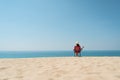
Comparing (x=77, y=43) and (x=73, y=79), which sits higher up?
(x=77, y=43)

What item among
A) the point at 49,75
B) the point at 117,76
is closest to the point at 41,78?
the point at 49,75

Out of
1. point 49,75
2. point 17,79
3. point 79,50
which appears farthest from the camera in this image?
point 79,50

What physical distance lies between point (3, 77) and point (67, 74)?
2216 mm

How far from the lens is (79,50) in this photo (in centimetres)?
1708

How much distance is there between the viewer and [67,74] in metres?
6.79

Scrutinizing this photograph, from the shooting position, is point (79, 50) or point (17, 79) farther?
point (79, 50)

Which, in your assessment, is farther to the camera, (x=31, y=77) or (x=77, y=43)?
(x=77, y=43)

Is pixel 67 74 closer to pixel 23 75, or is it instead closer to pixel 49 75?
pixel 49 75

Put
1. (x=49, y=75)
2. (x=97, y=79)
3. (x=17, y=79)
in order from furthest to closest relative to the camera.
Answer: (x=49, y=75), (x=17, y=79), (x=97, y=79)

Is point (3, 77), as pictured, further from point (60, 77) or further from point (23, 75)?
point (60, 77)

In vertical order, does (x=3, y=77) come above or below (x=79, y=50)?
below

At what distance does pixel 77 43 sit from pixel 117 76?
11.1 meters

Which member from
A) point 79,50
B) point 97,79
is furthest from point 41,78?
point 79,50

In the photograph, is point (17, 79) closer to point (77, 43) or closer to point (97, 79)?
point (97, 79)
